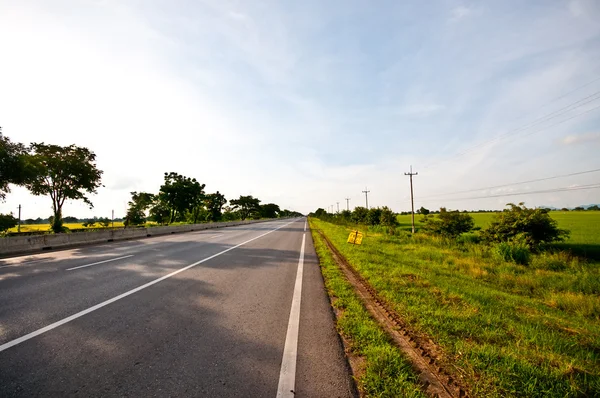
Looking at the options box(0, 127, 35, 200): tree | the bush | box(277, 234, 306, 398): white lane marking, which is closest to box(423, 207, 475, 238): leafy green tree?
the bush

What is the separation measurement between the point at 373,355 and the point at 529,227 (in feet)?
49.8

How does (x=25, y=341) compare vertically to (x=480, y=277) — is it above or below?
above

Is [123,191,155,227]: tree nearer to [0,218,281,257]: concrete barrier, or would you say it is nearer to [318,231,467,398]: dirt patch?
[0,218,281,257]: concrete barrier

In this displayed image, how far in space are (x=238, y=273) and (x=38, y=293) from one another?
4553 mm

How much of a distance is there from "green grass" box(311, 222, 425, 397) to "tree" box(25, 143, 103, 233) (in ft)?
113

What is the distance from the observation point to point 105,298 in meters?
5.20

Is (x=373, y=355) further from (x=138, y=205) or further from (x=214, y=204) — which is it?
(x=138, y=205)

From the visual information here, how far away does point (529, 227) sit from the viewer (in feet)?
42.8

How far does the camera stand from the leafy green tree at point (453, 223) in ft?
69.3

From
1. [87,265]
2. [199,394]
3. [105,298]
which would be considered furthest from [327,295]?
[87,265]

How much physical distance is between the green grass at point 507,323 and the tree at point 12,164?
2242 centimetres

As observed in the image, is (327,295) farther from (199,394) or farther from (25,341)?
(25,341)

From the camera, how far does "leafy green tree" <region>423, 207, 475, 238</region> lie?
21109 mm

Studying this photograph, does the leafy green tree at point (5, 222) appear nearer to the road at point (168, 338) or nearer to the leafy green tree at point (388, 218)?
the road at point (168, 338)
